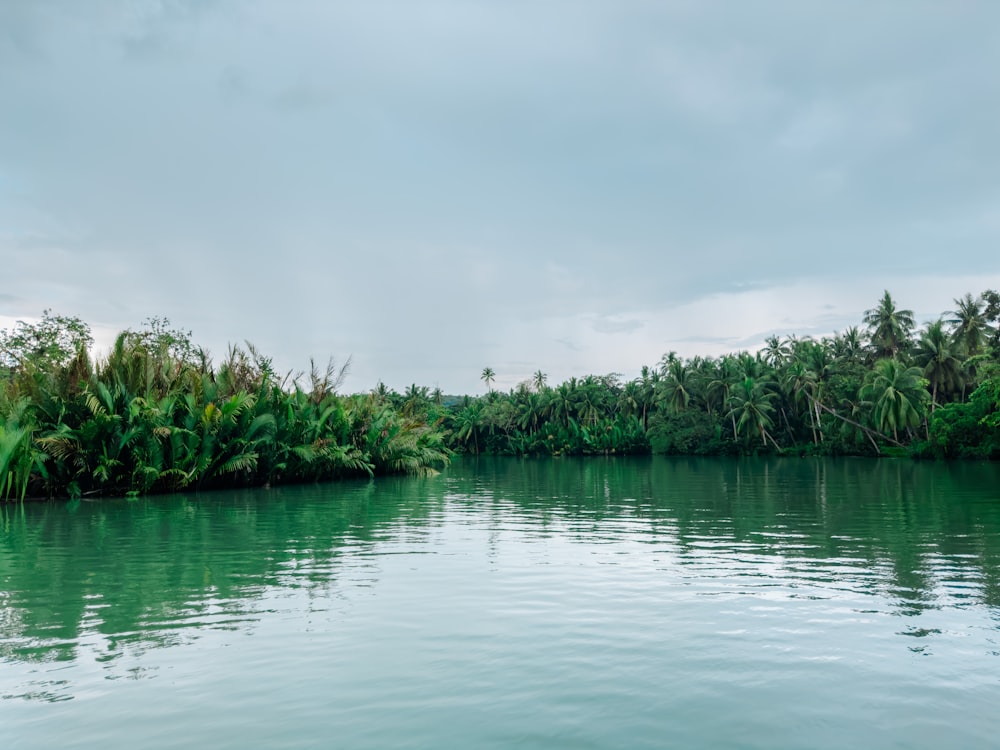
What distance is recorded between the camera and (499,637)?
7453 mm

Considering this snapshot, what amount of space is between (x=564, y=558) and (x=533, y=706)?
7.00 meters

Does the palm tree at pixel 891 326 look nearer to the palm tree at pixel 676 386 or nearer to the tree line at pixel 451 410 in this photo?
the tree line at pixel 451 410

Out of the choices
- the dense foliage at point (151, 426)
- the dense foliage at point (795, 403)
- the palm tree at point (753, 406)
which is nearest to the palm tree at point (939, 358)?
the dense foliage at point (795, 403)

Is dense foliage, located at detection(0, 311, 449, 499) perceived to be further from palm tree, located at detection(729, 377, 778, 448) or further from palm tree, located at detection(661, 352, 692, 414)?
palm tree, located at detection(661, 352, 692, 414)

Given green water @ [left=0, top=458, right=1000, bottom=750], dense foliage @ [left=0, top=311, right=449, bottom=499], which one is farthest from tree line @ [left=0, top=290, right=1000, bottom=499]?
green water @ [left=0, top=458, right=1000, bottom=750]

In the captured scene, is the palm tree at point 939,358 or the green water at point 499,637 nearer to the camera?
the green water at point 499,637

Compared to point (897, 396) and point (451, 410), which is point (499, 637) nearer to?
point (897, 396)

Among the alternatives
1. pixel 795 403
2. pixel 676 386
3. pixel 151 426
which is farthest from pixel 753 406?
pixel 151 426

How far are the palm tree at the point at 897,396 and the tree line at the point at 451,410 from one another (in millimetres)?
150

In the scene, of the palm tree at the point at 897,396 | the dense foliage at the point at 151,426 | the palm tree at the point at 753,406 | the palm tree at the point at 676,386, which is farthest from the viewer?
the palm tree at the point at 676,386

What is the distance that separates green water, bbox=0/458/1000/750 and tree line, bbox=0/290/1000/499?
718cm

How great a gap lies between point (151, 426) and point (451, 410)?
295 ft

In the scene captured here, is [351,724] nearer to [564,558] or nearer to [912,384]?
[564,558]

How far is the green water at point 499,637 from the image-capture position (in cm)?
519
